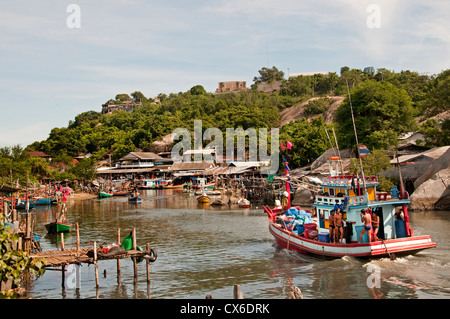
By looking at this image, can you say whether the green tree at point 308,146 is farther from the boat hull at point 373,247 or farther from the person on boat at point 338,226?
the person on boat at point 338,226

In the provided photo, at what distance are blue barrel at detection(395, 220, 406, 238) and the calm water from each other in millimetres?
1395

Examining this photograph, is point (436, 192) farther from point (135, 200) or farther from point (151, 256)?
point (135, 200)

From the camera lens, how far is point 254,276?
24453 millimetres

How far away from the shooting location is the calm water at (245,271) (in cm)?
2120

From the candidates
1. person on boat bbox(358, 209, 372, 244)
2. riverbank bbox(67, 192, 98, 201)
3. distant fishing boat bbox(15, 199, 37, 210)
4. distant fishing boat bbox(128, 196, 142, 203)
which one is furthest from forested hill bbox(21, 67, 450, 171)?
person on boat bbox(358, 209, 372, 244)

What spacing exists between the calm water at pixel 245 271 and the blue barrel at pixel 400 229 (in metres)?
1.40

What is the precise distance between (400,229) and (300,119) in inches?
3717

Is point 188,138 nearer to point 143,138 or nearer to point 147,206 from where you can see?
point 143,138

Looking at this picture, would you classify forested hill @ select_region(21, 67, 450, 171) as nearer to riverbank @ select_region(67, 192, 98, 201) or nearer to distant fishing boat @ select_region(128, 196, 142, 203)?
riverbank @ select_region(67, 192, 98, 201)

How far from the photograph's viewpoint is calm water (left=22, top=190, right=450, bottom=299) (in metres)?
21.2

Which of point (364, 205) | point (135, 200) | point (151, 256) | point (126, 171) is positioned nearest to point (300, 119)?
point (126, 171)

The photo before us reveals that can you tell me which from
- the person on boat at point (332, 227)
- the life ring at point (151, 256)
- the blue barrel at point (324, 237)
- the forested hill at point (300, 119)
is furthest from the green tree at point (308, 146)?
the life ring at point (151, 256)

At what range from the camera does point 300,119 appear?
118500 millimetres

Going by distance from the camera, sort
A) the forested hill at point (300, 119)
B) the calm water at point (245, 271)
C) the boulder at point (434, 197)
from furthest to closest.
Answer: the forested hill at point (300, 119), the boulder at point (434, 197), the calm water at point (245, 271)
